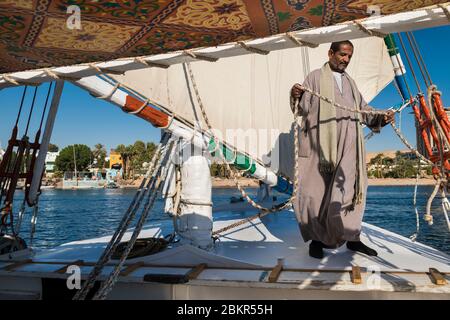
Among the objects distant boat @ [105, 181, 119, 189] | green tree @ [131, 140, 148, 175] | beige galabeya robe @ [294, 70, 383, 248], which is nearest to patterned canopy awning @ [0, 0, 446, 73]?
beige galabeya robe @ [294, 70, 383, 248]

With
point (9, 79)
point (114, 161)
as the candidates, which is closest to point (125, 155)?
point (114, 161)

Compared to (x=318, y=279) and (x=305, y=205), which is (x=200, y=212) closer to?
(x=305, y=205)

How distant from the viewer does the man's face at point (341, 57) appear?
3.94 m

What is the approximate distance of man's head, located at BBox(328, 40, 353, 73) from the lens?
12.9ft

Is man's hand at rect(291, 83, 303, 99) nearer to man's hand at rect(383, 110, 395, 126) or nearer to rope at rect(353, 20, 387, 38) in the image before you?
man's hand at rect(383, 110, 395, 126)

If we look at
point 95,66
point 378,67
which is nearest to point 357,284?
point 95,66

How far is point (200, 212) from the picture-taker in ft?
13.3

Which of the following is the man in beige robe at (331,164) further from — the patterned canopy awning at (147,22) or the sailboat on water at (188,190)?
the patterned canopy awning at (147,22)

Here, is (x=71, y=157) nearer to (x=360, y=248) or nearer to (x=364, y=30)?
(x=360, y=248)

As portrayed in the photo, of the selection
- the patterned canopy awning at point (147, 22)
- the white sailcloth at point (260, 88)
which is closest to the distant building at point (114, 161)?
the white sailcloth at point (260, 88)

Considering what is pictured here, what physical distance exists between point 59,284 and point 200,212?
4.84 feet

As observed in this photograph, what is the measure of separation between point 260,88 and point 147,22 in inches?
217

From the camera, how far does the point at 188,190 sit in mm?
4137

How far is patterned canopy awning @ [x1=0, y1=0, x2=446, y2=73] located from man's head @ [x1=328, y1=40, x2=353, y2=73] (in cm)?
194
